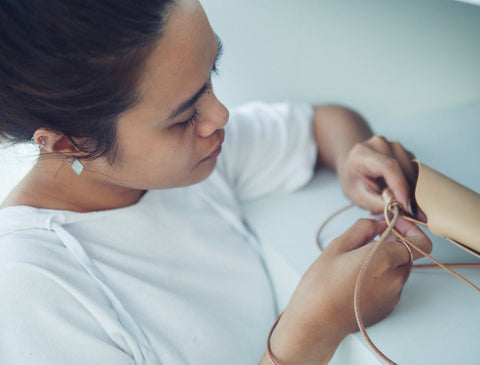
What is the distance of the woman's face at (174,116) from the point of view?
405mm

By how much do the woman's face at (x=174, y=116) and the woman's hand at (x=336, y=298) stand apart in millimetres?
196

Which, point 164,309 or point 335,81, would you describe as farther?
point 335,81

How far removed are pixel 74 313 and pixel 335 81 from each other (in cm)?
65

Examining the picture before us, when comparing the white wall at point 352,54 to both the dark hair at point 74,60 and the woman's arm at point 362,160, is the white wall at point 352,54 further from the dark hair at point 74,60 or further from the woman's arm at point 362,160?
the dark hair at point 74,60

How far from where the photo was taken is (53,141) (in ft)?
1.47

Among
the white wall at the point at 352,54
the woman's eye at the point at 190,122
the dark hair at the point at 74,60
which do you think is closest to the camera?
the dark hair at the point at 74,60

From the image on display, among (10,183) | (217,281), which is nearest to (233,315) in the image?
(217,281)

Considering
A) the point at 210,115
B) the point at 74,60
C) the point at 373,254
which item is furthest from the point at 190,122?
the point at 373,254

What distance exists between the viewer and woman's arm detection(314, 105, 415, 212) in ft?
1.57

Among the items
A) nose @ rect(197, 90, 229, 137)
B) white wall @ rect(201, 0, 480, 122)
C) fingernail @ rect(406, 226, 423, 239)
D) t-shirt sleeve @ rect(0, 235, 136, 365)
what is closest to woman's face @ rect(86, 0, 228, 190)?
nose @ rect(197, 90, 229, 137)

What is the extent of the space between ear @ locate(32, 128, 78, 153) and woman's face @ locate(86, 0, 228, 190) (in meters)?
0.03

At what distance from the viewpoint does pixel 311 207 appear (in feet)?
2.09

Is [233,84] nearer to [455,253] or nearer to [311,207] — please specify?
[311,207]

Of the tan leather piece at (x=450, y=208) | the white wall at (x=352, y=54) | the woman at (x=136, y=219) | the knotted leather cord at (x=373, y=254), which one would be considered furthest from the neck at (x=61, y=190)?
the tan leather piece at (x=450, y=208)
